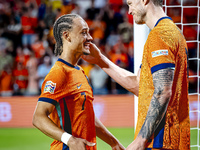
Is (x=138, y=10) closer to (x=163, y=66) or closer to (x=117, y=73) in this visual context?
(x=163, y=66)

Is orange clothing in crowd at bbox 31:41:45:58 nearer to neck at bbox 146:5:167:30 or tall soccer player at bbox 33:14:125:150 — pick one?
tall soccer player at bbox 33:14:125:150

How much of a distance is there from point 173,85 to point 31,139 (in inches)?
231

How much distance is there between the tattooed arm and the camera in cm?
199

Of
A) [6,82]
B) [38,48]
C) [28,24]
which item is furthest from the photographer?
[28,24]

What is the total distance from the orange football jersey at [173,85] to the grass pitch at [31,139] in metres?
4.33

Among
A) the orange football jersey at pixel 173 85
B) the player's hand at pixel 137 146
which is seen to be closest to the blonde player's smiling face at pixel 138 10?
the orange football jersey at pixel 173 85

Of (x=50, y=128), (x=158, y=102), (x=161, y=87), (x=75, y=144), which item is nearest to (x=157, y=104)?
(x=158, y=102)

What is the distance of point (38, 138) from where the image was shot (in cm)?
749

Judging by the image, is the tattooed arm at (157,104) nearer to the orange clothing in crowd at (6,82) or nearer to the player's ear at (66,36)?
the player's ear at (66,36)

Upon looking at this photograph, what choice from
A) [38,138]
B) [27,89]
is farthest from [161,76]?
[27,89]

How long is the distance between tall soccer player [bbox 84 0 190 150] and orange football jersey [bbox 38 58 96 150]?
1.61 feet

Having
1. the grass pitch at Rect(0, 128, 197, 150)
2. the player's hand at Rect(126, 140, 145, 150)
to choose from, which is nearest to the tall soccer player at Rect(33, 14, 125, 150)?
the player's hand at Rect(126, 140, 145, 150)

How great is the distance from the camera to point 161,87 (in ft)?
6.54

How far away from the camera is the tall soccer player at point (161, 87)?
2004 millimetres
